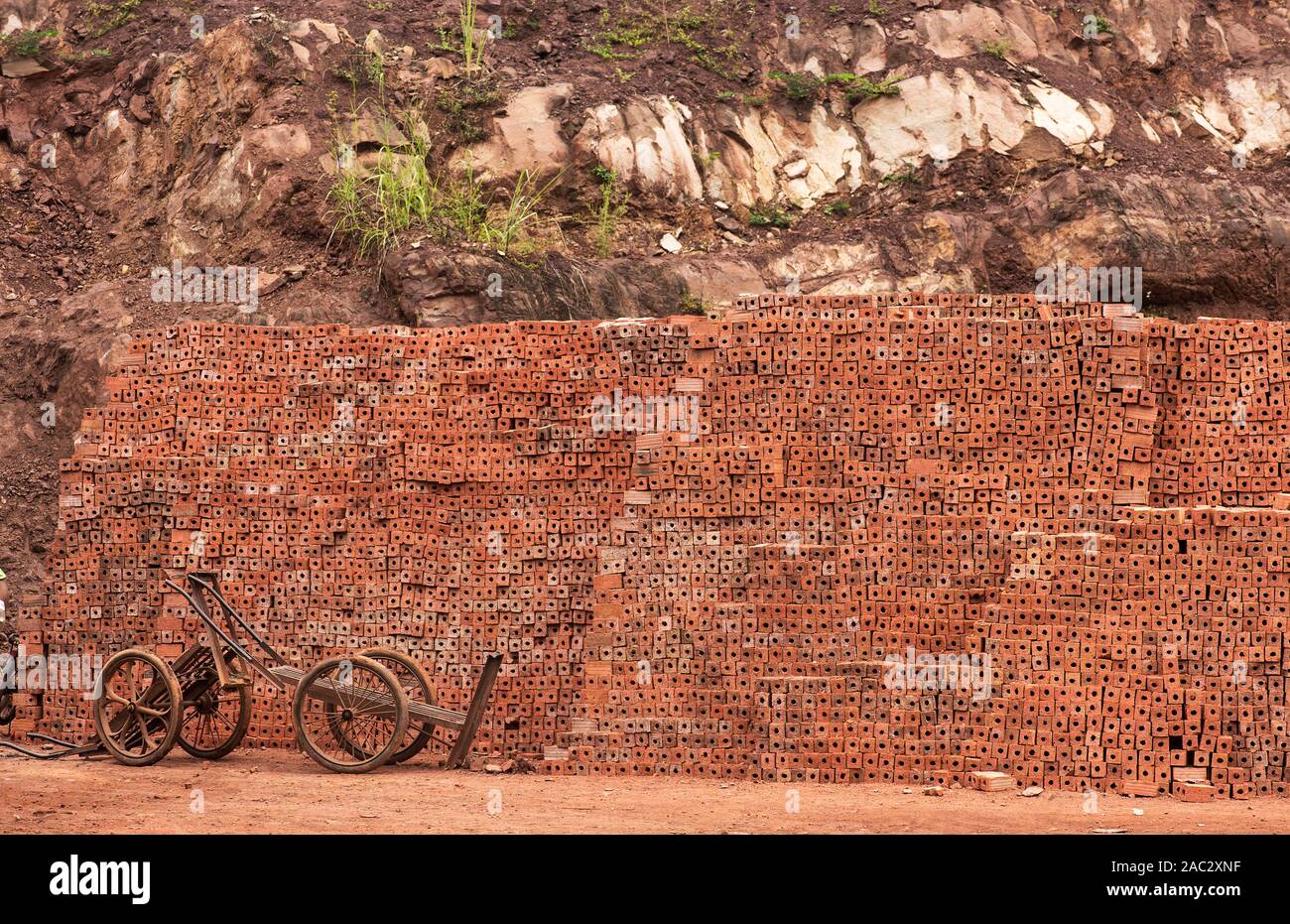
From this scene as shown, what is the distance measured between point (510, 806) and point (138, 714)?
13.9 feet

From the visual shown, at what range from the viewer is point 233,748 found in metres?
13.7

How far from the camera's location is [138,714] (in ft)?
44.5

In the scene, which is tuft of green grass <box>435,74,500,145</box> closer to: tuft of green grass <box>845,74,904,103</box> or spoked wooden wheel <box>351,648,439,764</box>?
tuft of green grass <box>845,74,904,103</box>

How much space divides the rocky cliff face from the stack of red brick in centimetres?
451

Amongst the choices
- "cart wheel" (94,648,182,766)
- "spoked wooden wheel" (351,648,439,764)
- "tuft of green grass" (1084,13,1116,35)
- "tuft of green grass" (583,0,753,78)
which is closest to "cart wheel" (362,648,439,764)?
"spoked wooden wheel" (351,648,439,764)

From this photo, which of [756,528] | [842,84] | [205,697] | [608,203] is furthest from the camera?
[842,84]

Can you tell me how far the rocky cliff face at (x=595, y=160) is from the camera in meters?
21.3

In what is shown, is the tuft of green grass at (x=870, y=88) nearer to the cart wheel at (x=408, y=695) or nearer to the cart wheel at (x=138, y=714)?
the cart wheel at (x=408, y=695)

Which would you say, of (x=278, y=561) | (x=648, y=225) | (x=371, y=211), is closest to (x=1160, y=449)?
(x=278, y=561)

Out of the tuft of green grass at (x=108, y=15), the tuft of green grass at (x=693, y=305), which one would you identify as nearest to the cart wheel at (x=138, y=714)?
the tuft of green grass at (x=693, y=305)

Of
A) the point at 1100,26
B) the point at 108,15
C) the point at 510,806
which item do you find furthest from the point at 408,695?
the point at 1100,26

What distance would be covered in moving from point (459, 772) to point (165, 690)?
112 inches

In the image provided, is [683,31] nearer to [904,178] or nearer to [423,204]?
[904,178]

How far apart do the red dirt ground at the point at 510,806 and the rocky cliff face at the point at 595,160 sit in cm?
822
